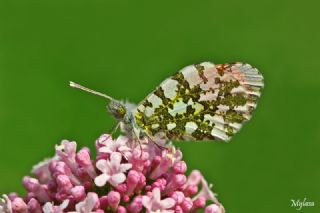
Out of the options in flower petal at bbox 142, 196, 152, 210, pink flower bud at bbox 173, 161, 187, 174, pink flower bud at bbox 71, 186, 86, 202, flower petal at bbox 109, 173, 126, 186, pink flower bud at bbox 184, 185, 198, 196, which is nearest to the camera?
flower petal at bbox 142, 196, 152, 210

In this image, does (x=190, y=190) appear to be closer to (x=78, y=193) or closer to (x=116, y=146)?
(x=116, y=146)

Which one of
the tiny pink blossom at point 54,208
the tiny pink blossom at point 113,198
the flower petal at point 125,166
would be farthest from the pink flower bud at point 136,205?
the tiny pink blossom at point 54,208

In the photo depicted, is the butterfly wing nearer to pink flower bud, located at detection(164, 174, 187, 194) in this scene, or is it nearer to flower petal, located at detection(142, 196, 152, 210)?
pink flower bud, located at detection(164, 174, 187, 194)

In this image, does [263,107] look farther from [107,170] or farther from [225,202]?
[107,170]

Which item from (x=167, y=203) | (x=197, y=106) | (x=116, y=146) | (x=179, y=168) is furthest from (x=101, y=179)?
(x=197, y=106)

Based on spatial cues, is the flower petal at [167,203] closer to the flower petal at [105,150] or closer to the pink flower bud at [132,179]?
the pink flower bud at [132,179]

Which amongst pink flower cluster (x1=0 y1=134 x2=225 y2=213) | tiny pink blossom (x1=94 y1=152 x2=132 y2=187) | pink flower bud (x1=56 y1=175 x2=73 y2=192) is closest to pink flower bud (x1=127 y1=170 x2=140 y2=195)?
pink flower cluster (x1=0 y1=134 x2=225 y2=213)

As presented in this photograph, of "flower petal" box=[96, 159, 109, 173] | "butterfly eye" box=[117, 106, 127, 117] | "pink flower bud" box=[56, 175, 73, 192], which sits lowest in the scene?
"pink flower bud" box=[56, 175, 73, 192]
